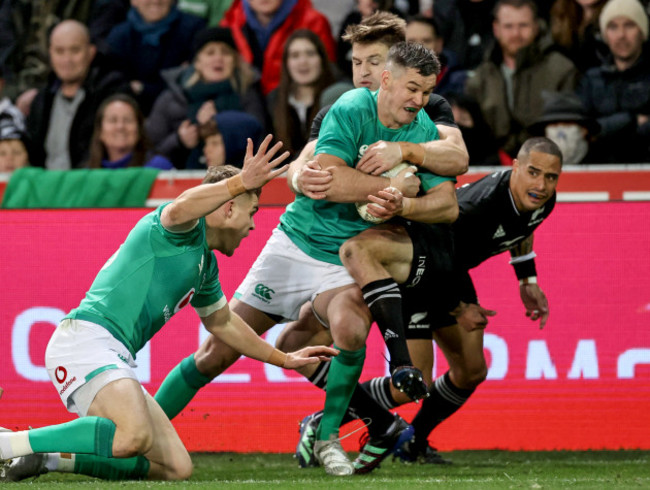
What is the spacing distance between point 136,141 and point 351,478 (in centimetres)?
480

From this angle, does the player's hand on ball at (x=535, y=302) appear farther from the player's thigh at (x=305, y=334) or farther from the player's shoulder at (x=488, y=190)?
the player's thigh at (x=305, y=334)

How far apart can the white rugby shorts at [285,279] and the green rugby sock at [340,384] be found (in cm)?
49

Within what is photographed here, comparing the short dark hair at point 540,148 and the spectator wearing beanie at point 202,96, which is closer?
the short dark hair at point 540,148

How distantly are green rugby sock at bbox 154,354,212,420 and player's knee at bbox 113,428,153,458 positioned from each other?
1091 millimetres

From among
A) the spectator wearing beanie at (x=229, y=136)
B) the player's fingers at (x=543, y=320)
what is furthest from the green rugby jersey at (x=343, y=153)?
the spectator wearing beanie at (x=229, y=136)

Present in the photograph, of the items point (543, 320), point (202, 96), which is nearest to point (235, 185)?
point (543, 320)

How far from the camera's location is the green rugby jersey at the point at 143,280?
468 cm

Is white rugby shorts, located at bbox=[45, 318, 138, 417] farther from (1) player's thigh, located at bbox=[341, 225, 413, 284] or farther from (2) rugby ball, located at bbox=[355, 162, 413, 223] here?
(2) rugby ball, located at bbox=[355, 162, 413, 223]

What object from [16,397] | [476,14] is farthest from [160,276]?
[476,14]

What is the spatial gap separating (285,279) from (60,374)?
144 cm

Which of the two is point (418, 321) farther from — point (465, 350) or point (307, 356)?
point (307, 356)

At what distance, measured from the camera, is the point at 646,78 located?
8.48 meters

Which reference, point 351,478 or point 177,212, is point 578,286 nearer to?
point 351,478

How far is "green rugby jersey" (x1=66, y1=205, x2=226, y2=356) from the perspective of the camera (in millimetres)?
4684
